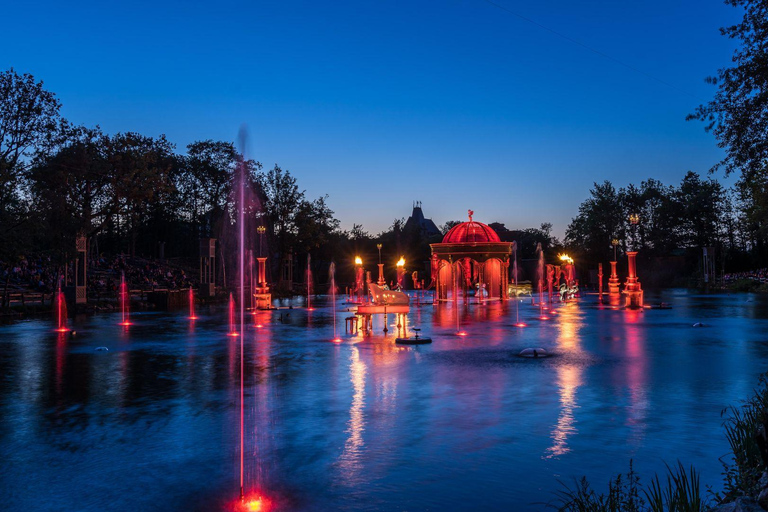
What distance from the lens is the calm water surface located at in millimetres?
6164

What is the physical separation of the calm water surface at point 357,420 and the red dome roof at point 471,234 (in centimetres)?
2491

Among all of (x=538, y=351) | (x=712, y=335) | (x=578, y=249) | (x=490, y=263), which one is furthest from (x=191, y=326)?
(x=578, y=249)

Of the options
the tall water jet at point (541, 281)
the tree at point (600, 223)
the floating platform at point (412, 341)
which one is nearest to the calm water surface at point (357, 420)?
the floating platform at point (412, 341)

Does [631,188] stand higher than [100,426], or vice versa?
[631,188]

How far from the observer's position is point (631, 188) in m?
78.3

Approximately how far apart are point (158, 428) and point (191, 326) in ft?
55.3

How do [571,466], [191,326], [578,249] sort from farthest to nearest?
[578,249] < [191,326] < [571,466]

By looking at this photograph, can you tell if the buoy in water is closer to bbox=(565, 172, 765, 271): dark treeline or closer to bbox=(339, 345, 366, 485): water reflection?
bbox=(339, 345, 366, 485): water reflection

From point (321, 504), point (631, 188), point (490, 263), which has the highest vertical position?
point (631, 188)

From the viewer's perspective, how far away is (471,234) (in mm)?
42938

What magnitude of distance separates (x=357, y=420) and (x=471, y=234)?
34869 mm

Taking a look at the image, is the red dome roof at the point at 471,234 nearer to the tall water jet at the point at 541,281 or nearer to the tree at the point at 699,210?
the tall water jet at the point at 541,281

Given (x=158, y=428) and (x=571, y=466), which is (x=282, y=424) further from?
(x=571, y=466)

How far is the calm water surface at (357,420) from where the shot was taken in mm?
6164
